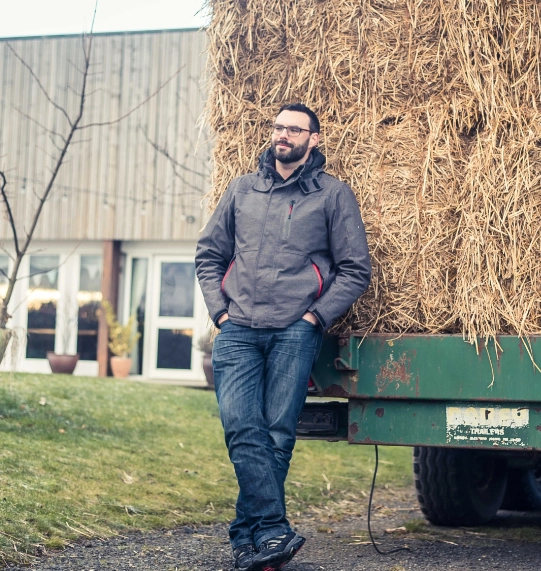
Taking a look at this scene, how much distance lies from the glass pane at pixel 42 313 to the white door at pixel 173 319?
187 cm

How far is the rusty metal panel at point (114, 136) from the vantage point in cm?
1711

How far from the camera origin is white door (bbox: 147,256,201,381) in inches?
671

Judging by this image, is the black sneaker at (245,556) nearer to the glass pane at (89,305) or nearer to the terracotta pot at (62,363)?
the terracotta pot at (62,363)

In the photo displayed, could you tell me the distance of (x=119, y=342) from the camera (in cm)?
1672

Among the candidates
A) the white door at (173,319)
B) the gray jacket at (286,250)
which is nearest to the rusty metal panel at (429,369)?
the gray jacket at (286,250)

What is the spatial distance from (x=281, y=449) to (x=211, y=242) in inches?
38.6

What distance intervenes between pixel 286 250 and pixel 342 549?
150 centimetres

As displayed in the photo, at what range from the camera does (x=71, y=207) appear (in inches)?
695

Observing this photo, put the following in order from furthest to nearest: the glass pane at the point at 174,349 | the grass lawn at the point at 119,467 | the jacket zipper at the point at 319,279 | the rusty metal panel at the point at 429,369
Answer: the glass pane at the point at 174,349 < the grass lawn at the point at 119,467 < the jacket zipper at the point at 319,279 < the rusty metal panel at the point at 429,369

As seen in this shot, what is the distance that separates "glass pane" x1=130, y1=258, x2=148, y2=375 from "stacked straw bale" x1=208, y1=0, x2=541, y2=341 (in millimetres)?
12718

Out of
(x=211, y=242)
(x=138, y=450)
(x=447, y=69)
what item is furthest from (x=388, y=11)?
(x=138, y=450)

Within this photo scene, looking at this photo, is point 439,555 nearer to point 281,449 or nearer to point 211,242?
point 281,449

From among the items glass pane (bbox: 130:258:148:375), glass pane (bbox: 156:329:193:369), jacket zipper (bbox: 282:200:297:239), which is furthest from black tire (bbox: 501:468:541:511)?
glass pane (bbox: 130:258:148:375)

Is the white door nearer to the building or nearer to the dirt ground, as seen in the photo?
the building
